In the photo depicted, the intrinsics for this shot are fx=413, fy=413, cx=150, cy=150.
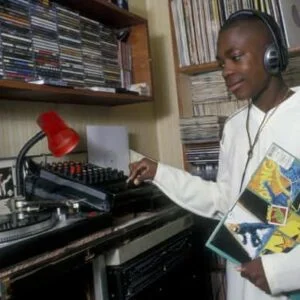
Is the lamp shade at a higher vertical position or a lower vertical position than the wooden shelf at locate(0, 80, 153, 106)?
lower

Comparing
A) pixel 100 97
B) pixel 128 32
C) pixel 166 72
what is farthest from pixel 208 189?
pixel 166 72

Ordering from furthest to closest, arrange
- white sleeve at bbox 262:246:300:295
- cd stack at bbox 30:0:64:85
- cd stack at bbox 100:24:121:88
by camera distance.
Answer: cd stack at bbox 100:24:121:88, cd stack at bbox 30:0:64:85, white sleeve at bbox 262:246:300:295

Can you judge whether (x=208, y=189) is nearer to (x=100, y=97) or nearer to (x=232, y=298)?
(x=232, y=298)

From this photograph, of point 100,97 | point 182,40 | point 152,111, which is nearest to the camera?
point 100,97

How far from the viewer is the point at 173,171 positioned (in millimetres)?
1287

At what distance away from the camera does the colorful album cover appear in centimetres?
100

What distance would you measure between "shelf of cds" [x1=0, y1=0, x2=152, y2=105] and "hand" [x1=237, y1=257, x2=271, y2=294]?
70 centimetres

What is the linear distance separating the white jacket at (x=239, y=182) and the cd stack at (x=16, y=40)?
1.63 ft

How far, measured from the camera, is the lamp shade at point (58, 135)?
1.06 meters

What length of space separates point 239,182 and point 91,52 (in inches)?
27.0

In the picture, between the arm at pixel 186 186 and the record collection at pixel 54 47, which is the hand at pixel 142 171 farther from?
the record collection at pixel 54 47

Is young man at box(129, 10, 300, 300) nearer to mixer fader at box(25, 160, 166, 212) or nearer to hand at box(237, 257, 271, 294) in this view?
hand at box(237, 257, 271, 294)

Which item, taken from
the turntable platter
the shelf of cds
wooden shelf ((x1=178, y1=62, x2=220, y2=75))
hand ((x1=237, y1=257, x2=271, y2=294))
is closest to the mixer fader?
the turntable platter

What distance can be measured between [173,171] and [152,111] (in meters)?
0.89
